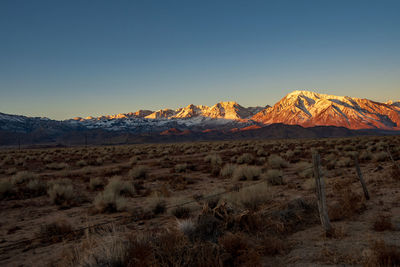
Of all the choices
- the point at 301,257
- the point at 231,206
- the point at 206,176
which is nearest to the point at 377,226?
the point at 301,257

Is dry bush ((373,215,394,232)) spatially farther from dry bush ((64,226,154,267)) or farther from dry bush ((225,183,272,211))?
dry bush ((64,226,154,267))

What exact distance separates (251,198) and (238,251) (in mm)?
3372

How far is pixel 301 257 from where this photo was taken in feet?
15.4

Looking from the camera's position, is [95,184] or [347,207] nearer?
[347,207]

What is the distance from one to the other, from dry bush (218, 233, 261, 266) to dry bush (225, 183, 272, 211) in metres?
2.42

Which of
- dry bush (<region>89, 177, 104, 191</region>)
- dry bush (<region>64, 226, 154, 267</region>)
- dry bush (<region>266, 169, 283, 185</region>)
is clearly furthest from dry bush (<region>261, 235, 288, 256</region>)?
dry bush (<region>89, 177, 104, 191</region>)

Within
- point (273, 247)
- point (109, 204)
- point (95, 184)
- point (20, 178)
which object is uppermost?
point (273, 247)

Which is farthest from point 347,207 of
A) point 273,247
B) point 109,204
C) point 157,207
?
point 109,204

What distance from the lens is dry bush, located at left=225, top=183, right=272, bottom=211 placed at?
7844 millimetres

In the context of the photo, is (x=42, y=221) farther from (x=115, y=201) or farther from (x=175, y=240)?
(x=175, y=240)

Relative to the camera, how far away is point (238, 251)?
4762 mm

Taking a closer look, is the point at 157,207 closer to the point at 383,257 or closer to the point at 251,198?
the point at 251,198

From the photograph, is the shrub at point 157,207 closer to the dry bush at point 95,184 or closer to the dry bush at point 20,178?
the dry bush at point 95,184

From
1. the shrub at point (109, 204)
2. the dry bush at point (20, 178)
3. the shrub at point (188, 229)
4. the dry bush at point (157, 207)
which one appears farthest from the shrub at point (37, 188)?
the shrub at point (188, 229)
